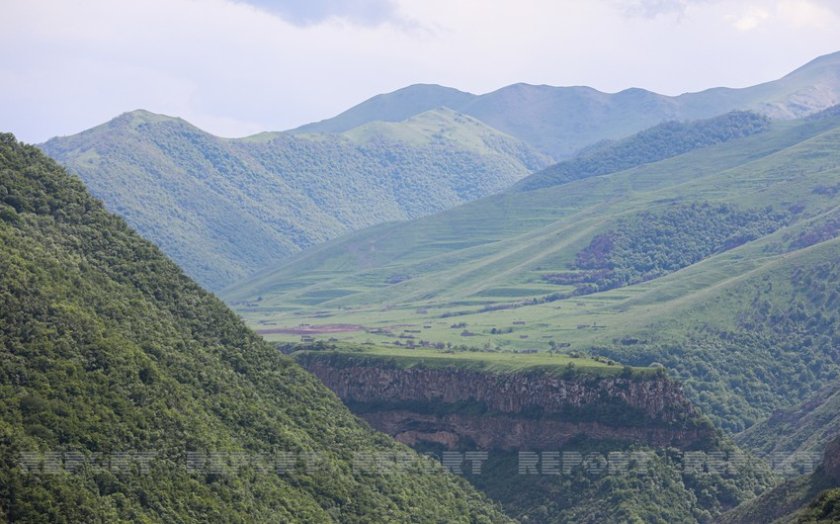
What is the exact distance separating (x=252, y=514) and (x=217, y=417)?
12.8 metres

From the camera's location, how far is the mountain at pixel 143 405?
3922 inches

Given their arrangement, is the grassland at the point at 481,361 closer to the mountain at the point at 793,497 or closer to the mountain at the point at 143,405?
the mountain at the point at 143,405

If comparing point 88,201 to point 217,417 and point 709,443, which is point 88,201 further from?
point 709,443

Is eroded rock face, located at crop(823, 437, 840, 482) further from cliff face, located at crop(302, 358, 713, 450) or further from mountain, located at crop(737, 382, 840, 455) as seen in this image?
mountain, located at crop(737, 382, 840, 455)

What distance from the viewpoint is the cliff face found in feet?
522

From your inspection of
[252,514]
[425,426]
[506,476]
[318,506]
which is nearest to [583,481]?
[506,476]

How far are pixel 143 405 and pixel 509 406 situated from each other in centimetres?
→ 6493

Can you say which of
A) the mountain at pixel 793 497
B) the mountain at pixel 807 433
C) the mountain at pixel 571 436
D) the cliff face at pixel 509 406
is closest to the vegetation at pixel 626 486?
the mountain at pixel 571 436

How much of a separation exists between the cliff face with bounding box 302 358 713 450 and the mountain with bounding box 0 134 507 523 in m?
17.4

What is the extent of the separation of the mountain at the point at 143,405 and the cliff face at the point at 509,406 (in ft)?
57.0

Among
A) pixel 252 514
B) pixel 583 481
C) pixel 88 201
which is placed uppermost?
pixel 88 201

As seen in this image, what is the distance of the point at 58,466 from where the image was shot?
96.2m

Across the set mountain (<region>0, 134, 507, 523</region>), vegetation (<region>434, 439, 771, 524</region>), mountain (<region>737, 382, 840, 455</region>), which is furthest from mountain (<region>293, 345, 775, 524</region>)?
mountain (<region>737, 382, 840, 455</region>)

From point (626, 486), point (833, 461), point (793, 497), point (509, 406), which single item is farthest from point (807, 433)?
point (833, 461)
